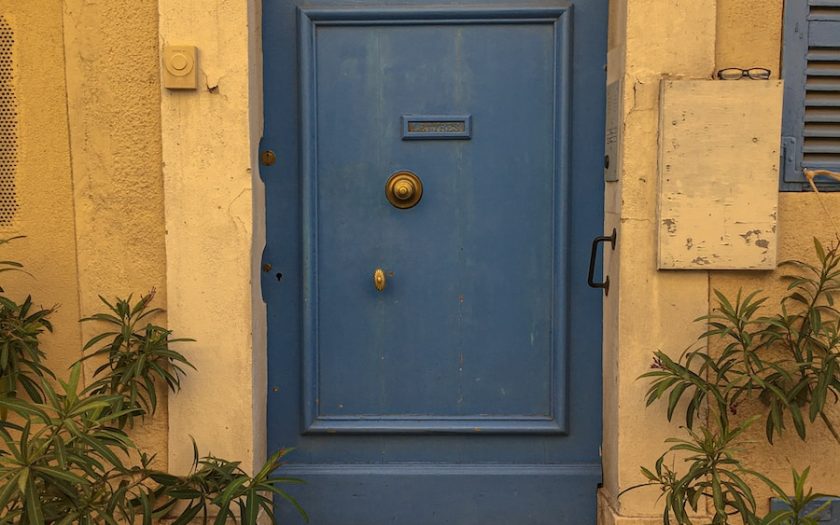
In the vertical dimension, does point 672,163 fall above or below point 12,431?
above

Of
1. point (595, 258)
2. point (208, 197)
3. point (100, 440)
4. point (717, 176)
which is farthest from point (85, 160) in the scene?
point (717, 176)

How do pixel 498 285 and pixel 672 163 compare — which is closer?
pixel 672 163

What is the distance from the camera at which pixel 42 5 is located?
10.7 feet

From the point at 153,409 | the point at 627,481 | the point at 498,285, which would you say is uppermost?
the point at 498,285

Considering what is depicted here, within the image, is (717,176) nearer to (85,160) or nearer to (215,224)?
(215,224)

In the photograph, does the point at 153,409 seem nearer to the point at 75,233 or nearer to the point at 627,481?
the point at 75,233

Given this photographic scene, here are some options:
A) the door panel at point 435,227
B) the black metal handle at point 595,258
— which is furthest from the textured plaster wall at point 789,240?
the door panel at point 435,227

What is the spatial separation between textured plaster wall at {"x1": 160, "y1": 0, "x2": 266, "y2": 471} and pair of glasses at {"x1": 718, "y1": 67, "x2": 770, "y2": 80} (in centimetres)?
164

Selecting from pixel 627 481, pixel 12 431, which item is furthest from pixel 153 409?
pixel 627 481

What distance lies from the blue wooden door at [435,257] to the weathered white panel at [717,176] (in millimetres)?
329

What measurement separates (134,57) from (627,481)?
230cm

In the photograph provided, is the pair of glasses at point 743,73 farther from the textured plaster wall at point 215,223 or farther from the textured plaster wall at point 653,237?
the textured plaster wall at point 215,223

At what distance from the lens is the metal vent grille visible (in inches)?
127

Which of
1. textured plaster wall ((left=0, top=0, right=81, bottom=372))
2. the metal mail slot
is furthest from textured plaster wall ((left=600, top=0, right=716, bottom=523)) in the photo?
textured plaster wall ((left=0, top=0, right=81, bottom=372))
